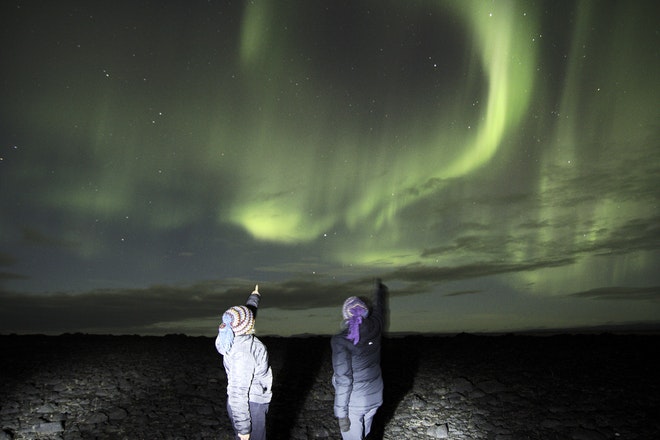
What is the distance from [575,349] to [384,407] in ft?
23.3

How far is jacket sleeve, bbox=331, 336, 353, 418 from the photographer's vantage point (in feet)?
19.4

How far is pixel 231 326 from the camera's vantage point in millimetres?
5770

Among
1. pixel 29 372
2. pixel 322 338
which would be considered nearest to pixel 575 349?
pixel 322 338

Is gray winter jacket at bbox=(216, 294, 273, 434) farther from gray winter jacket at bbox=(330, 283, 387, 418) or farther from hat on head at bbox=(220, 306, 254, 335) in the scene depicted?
gray winter jacket at bbox=(330, 283, 387, 418)

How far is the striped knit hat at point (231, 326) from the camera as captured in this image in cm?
575

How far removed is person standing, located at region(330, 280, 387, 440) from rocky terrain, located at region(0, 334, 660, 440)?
2507 mm

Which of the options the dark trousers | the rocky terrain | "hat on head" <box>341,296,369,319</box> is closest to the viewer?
"hat on head" <box>341,296,369,319</box>

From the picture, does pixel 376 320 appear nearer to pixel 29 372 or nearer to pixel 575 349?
pixel 575 349

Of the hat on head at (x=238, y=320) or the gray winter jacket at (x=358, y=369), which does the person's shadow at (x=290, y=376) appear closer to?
the gray winter jacket at (x=358, y=369)

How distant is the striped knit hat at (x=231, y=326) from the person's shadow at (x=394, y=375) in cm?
391

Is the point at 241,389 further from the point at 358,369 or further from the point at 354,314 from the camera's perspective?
the point at 354,314

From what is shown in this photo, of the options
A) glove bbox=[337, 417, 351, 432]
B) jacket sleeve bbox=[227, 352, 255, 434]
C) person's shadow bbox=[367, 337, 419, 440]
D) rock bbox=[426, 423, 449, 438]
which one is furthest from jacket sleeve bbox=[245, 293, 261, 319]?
rock bbox=[426, 423, 449, 438]

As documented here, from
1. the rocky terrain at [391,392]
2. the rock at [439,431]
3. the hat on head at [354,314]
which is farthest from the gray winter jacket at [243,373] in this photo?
the rock at [439,431]

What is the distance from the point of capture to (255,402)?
6055mm
